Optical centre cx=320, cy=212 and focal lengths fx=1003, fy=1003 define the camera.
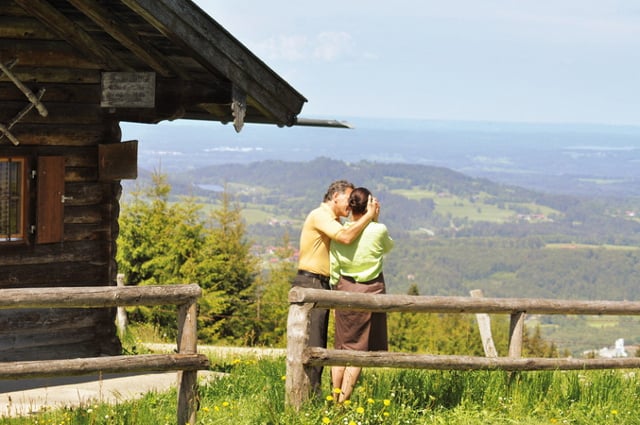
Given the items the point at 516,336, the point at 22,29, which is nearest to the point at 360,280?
the point at 516,336

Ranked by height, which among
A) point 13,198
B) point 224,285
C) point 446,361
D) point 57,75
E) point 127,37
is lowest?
point 224,285

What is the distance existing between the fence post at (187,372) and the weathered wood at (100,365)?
0.08 m

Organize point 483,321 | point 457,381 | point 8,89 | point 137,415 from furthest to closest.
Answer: point 483,321, point 8,89, point 457,381, point 137,415

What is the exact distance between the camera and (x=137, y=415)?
689cm

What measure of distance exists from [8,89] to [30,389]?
2.96 metres

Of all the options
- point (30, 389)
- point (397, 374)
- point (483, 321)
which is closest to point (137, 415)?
point (397, 374)

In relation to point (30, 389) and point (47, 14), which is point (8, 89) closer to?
point (47, 14)

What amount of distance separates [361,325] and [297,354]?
2.86 ft

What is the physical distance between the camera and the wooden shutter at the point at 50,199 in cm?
1027

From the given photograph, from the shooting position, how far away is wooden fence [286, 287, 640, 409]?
22.9 feet

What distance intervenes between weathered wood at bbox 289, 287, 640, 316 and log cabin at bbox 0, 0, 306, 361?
10.3 feet

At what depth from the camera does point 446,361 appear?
7.65m

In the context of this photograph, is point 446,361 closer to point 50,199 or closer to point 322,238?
point 322,238

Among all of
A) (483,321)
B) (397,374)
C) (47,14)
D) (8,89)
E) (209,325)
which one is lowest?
(209,325)
